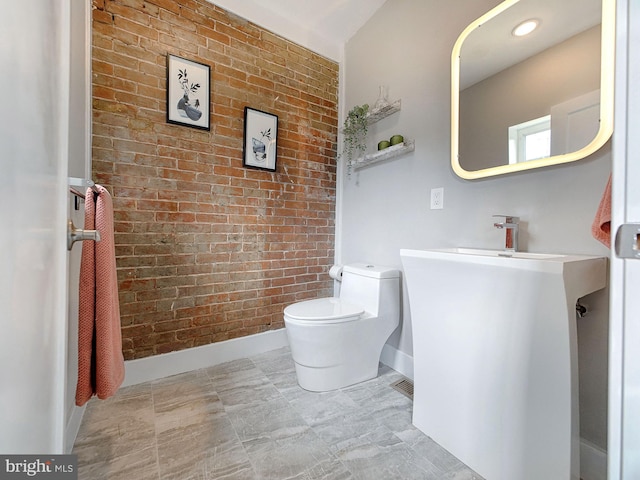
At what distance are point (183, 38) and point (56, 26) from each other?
146cm

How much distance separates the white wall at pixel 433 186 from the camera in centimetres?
113

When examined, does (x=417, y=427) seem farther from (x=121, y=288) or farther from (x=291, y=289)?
(x=121, y=288)

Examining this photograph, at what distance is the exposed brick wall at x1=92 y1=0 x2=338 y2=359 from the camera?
5.50ft

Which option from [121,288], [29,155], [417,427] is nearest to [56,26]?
[29,155]

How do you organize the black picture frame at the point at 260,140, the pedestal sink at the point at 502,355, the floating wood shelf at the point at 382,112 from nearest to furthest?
the pedestal sink at the point at 502,355 → the floating wood shelf at the point at 382,112 → the black picture frame at the point at 260,140

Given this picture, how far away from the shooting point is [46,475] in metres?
0.53

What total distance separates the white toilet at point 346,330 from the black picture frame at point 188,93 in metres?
1.39

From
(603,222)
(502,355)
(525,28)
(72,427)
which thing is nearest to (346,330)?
(502,355)

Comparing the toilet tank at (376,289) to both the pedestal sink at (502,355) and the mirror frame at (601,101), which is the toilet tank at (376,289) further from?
the mirror frame at (601,101)

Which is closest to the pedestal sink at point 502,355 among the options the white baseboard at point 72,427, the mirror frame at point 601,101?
the mirror frame at point 601,101

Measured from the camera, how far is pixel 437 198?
169 centimetres

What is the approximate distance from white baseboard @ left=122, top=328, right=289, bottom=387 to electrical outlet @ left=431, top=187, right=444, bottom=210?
58.7 inches

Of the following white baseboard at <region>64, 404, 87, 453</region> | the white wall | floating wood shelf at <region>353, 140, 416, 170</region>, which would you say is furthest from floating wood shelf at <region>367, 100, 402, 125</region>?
white baseboard at <region>64, 404, 87, 453</region>

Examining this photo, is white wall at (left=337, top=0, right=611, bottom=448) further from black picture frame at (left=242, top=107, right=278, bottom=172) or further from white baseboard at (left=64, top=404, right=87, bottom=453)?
white baseboard at (left=64, top=404, right=87, bottom=453)
